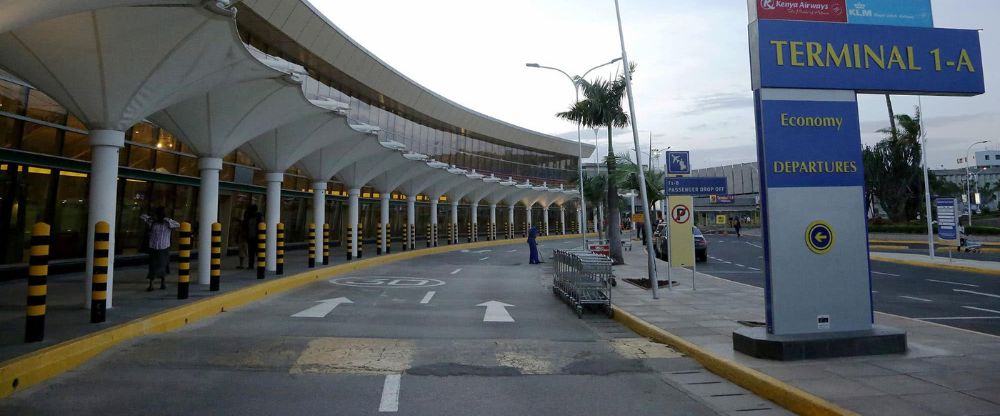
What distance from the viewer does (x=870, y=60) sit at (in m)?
7.01

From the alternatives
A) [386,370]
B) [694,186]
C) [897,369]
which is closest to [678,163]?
[694,186]

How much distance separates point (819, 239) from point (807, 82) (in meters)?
2.01

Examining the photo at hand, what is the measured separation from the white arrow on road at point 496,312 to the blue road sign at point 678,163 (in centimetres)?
582

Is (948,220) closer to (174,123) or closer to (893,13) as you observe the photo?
(893,13)

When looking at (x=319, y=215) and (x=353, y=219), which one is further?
(x=353, y=219)

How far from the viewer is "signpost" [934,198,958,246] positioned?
2225 centimetres

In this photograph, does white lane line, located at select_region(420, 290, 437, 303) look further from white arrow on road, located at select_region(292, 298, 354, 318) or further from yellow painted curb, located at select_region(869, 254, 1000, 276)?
yellow painted curb, located at select_region(869, 254, 1000, 276)

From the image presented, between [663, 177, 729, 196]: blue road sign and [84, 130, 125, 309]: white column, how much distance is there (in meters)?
11.8

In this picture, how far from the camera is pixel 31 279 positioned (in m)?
6.31

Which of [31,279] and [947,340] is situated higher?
[31,279]

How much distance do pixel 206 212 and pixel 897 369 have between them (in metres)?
13.5

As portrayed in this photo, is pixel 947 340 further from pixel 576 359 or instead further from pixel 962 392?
pixel 576 359

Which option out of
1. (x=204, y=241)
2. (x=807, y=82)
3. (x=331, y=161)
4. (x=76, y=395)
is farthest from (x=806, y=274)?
(x=331, y=161)

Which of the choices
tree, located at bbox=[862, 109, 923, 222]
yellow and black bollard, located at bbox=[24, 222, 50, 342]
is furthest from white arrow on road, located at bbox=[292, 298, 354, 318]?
tree, located at bbox=[862, 109, 923, 222]
